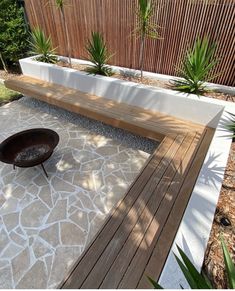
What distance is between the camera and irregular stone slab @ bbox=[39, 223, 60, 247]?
249 centimetres

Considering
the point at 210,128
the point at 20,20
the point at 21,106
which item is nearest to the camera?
the point at 210,128

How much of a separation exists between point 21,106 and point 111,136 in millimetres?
2547

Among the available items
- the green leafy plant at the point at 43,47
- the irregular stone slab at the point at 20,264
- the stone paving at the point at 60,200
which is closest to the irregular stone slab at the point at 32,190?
the stone paving at the point at 60,200

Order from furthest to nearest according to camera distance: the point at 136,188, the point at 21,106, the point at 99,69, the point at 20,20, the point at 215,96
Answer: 1. the point at 20,20
2. the point at 21,106
3. the point at 99,69
4. the point at 215,96
5. the point at 136,188

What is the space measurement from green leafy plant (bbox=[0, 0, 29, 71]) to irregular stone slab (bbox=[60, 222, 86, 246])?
536 cm

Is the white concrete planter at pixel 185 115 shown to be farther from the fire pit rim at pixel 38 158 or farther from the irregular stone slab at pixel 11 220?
the irregular stone slab at pixel 11 220

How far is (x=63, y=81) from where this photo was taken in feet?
15.9

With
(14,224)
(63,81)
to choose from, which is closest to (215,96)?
(63,81)

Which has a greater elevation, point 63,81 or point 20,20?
point 20,20

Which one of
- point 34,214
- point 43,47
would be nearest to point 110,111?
point 34,214

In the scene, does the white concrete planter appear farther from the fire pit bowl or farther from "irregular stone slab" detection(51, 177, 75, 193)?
"irregular stone slab" detection(51, 177, 75, 193)

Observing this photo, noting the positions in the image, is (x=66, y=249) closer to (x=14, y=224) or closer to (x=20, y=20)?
(x=14, y=224)

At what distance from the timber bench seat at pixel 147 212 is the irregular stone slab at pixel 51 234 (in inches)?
32.5

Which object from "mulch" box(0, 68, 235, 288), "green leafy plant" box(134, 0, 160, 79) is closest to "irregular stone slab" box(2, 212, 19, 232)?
"mulch" box(0, 68, 235, 288)
